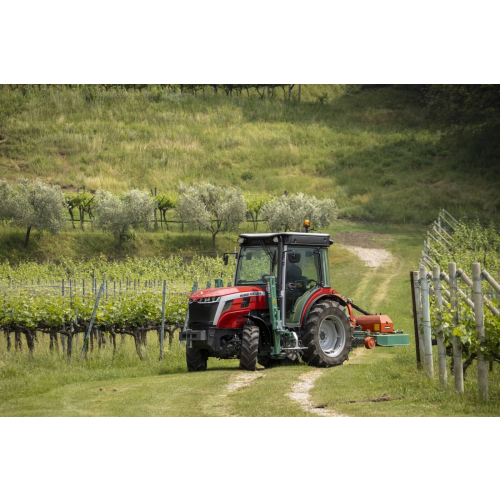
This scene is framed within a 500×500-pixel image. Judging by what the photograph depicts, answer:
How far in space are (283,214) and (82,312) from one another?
24.0 m

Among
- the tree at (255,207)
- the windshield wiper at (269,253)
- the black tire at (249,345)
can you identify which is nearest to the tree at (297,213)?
the tree at (255,207)

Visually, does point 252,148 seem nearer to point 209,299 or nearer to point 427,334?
point 209,299

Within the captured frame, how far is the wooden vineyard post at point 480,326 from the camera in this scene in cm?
777

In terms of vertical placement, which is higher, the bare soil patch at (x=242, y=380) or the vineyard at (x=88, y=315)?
the vineyard at (x=88, y=315)

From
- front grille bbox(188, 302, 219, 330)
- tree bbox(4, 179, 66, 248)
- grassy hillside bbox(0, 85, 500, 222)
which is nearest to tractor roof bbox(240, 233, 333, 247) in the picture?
front grille bbox(188, 302, 219, 330)

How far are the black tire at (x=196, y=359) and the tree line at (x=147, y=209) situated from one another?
24.0 meters

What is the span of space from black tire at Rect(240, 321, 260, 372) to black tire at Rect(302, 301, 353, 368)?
0.88 meters

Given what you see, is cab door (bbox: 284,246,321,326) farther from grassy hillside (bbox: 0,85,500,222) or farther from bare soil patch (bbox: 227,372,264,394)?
grassy hillside (bbox: 0,85,500,222)

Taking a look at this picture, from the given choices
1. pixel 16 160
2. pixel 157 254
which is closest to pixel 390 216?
pixel 157 254

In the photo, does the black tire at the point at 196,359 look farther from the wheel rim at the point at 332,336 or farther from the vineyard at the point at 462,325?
the vineyard at the point at 462,325

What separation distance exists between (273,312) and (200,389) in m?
1.94

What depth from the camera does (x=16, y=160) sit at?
47250 millimetres

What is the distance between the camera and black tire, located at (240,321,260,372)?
34.7 ft

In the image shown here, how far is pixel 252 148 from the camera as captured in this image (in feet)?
174
